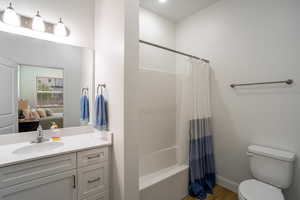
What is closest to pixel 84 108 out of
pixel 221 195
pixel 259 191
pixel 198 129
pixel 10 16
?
pixel 10 16

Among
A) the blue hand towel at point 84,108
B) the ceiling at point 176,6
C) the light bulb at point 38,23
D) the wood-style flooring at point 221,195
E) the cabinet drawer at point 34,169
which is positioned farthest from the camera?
the ceiling at point 176,6

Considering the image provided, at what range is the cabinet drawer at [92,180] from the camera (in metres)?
1.36

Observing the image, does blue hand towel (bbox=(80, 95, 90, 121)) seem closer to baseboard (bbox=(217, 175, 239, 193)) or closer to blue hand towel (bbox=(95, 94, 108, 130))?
blue hand towel (bbox=(95, 94, 108, 130))

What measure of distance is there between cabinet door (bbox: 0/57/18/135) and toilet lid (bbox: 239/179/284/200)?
2423 millimetres

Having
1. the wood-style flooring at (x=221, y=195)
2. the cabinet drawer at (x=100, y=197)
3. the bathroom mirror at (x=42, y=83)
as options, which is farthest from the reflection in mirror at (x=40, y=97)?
the wood-style flooring at (x=221, y=195)

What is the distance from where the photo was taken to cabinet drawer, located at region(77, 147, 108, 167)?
1.35 metres

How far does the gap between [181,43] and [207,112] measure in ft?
4.73

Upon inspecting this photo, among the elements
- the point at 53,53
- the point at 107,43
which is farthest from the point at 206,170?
the point at 53,53

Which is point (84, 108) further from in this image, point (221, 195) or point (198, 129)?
point (221, 195)

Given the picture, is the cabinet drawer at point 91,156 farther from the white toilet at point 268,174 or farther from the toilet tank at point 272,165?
A: the toilet tank at point 272,165

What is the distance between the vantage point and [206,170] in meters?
2.13

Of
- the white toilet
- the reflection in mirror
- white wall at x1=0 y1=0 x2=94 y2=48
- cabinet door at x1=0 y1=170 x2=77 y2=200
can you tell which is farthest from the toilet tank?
white wall at x1=0 y1=0 x2=94 y2=48

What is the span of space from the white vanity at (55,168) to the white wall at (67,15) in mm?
1135

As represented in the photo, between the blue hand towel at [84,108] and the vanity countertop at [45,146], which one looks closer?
the vanity countertop at [45,146]
